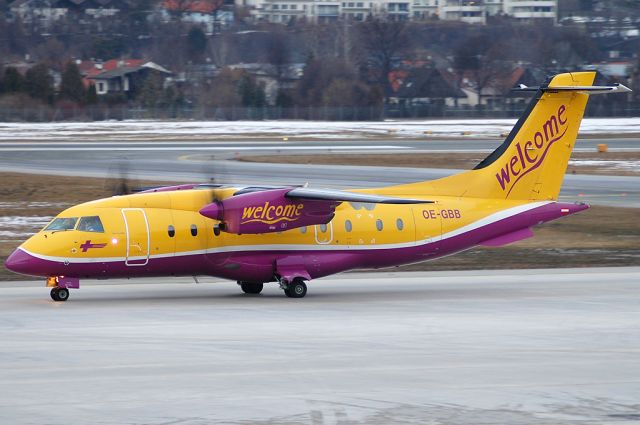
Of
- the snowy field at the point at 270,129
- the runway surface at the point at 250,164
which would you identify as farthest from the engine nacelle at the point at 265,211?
the snowy field at the point at 270,129

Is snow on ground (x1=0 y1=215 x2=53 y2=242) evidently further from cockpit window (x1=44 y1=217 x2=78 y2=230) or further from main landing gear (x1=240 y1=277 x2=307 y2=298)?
main landing gear (x1=240 y1=277 x2=307 y2=298)

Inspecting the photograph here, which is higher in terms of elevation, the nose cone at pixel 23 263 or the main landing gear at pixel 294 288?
the nose cone at pixel 23 263

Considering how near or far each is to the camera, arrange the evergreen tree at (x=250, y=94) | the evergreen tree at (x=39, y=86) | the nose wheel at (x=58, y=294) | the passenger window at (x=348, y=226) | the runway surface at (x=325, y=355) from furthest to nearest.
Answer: the evergreen tree at (x=250, y=94) → the evergreen tree at (x=39, y=86) → the passenger window at (x=348, y=226) → the nose wheel at (x=58, y=294) → the runway surface at (x=325, y=355)

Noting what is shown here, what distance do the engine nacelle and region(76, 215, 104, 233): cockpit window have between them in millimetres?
2317

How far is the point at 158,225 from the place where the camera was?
23312 mm

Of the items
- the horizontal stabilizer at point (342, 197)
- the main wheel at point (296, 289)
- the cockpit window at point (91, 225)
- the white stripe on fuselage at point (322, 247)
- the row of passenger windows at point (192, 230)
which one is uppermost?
the horizontal stabilizer at point (342, 197)

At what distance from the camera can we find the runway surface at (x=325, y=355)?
14086mm

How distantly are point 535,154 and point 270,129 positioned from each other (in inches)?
2644

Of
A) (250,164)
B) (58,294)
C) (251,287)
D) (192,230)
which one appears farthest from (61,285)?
(250,164)

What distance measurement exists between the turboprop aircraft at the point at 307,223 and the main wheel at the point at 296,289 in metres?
0.02

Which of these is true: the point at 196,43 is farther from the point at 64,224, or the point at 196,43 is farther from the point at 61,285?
the point at 61,285

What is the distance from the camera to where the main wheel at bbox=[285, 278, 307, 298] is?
24.3m

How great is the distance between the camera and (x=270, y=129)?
9269cm

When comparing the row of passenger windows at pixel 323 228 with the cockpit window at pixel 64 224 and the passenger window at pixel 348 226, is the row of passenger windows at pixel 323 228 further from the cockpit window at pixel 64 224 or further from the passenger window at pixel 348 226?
the cockpit window at pixel 64 224
